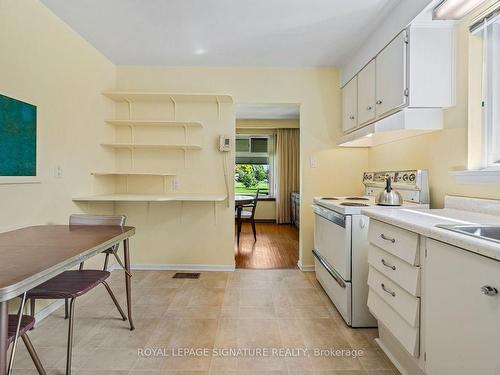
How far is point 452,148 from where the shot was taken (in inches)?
76.0

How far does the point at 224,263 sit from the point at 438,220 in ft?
7.75

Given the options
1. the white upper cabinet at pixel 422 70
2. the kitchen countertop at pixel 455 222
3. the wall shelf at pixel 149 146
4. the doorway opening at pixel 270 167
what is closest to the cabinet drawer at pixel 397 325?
the kitchen countertop at pixel 455 222

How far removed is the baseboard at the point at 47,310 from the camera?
213 centimetres

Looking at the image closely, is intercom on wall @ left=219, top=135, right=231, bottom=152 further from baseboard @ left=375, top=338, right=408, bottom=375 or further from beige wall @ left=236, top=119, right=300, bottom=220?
beige wall @ left=236, top=119, right=300, bottom=220

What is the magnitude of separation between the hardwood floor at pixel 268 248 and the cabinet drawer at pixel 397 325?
70.0 inches

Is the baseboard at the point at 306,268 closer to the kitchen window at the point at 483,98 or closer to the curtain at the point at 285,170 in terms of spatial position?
the kitchen window at the point at 483,98

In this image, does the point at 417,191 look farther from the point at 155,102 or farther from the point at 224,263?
the point at 155,102

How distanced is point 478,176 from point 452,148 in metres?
0.34

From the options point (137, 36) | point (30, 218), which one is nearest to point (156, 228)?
point (30, 218)

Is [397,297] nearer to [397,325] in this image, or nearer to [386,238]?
[397,325]

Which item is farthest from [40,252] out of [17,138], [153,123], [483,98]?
[483,98]

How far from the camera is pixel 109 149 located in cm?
323

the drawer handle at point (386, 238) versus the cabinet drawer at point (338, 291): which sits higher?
the drawer handle at point (386, 238)

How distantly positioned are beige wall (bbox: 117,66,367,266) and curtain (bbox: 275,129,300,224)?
3.19 m
